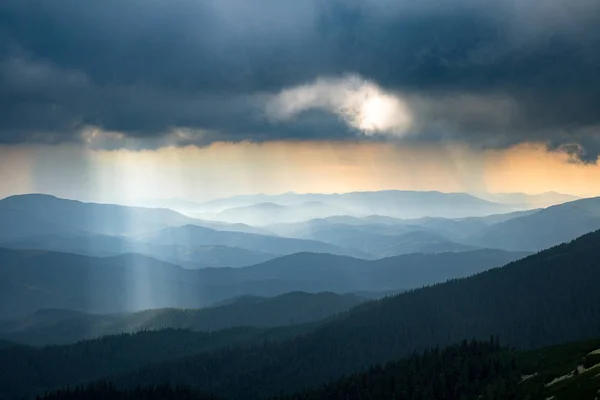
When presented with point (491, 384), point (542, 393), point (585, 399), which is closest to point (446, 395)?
point (491, 384)

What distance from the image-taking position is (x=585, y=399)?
123 m

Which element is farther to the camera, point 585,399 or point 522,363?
point 522,363

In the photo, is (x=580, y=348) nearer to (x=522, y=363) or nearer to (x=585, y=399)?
(x=522, y=363)

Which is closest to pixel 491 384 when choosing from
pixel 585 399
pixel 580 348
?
pixel 580 348

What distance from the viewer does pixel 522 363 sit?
636 feet

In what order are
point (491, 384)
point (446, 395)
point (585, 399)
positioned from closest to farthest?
1. point (585, 399)
2. point (491, 384)
3. point (446, 395)

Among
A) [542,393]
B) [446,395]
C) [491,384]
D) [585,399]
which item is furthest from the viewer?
[446,395]

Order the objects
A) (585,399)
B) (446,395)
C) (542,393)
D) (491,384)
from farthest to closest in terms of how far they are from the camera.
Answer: (446,395) < (491,384) < (542,393) < (585,399)

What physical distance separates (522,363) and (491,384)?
23.8 m

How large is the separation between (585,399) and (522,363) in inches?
2885

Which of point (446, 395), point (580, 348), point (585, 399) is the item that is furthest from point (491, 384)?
point (585, 399)

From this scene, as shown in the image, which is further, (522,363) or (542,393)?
(522,363)

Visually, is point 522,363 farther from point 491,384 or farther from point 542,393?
point 542,393

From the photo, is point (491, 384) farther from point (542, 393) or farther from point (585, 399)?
point (585, 399)
